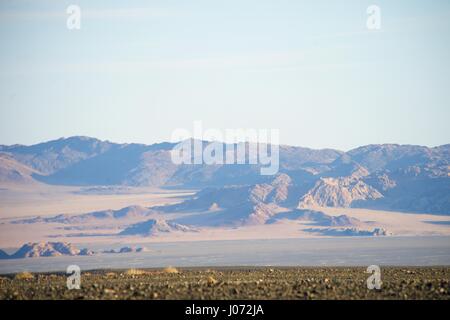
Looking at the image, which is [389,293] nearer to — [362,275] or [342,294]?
[342,294]

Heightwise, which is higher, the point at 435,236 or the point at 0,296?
the point at 0,296

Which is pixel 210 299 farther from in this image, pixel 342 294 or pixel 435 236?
pixel 435 236
